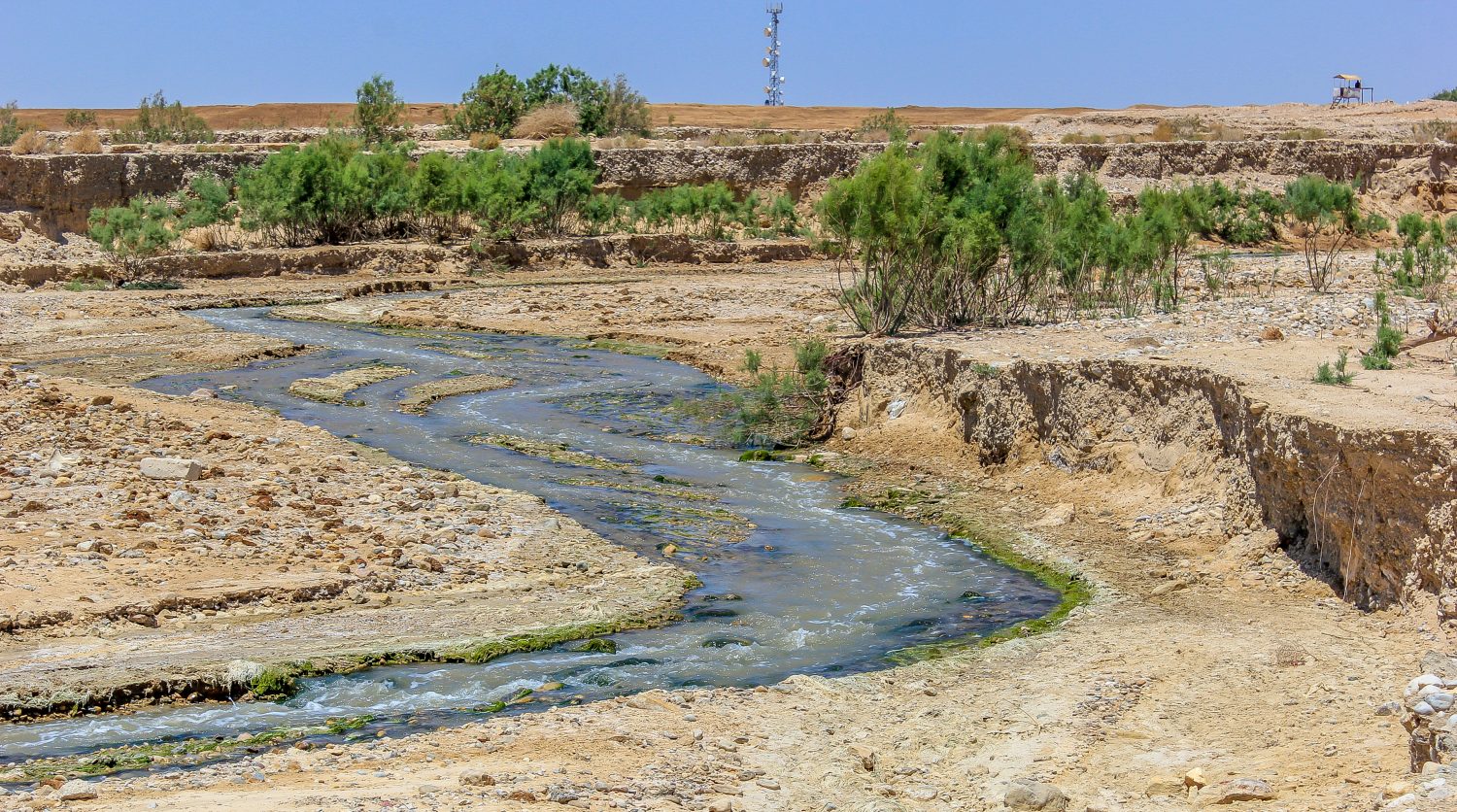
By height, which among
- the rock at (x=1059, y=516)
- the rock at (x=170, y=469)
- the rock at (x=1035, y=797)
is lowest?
the rock at (x=1059, y=516)

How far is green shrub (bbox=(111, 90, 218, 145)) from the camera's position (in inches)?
1837

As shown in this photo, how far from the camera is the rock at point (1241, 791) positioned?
5.71 meters

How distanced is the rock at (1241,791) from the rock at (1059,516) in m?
5.75

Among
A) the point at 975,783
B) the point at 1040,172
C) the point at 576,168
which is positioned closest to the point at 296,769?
the point at 975,783

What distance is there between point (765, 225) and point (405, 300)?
13929mm

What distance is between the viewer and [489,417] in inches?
640

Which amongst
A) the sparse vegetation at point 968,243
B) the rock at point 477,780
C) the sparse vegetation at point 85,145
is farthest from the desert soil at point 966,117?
the rock at point 477,780

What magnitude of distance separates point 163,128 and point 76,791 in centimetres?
4743

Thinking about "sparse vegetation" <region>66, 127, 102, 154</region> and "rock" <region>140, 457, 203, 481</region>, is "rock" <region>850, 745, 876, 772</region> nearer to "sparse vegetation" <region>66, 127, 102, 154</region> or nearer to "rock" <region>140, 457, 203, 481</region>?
"rock" <region>140, 457, 203, 481</region>

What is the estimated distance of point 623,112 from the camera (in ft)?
178

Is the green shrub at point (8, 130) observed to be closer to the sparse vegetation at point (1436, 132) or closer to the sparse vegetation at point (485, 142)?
the sparse vegetation at point (485, 142)

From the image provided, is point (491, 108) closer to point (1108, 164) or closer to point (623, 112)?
point (623, 112)

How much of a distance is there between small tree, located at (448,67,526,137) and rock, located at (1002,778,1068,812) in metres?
47.0

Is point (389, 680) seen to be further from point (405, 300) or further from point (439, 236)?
point (439, 236)
